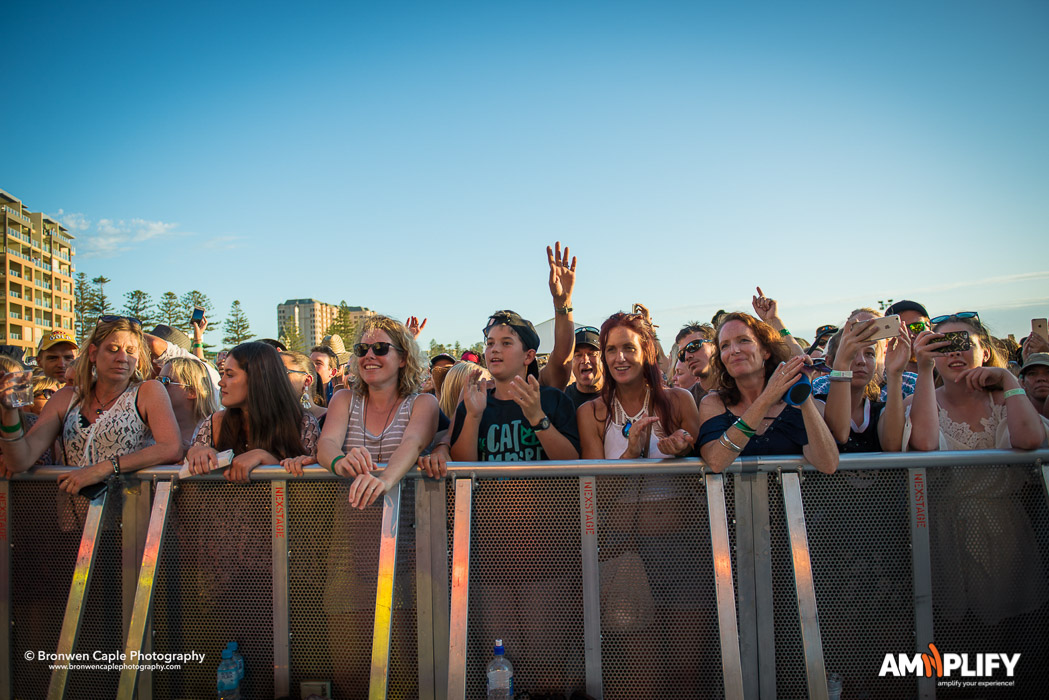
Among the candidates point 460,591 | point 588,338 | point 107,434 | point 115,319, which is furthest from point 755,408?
point 115,319

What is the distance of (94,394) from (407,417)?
2.18m

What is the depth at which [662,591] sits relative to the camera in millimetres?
2992

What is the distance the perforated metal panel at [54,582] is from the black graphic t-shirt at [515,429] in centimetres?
205

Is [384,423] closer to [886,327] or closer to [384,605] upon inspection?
[384,605]

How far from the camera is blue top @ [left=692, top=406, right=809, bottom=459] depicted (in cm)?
319

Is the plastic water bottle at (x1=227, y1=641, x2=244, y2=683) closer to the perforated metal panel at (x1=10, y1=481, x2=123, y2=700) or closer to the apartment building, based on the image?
the perforated metal panel at (x1=10, y1=481, x2=123, y2=700)

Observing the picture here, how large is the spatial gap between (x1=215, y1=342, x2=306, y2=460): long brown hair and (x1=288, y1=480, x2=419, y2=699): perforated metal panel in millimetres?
622

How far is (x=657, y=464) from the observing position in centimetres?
301

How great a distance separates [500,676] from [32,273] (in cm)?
10868

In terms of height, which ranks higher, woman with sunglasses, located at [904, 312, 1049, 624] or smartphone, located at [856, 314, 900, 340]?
smartphone, located at [856, 314, 900, 340]

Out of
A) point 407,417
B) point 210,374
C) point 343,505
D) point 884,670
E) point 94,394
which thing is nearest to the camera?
point 884,670

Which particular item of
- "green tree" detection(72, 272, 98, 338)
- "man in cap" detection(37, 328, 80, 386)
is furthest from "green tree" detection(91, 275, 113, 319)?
"man in cap" detection(37, 328, 80, 386)

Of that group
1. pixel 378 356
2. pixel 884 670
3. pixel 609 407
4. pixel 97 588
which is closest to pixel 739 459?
pixel 609 407

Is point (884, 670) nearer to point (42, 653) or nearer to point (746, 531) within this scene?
point (746, 531)
